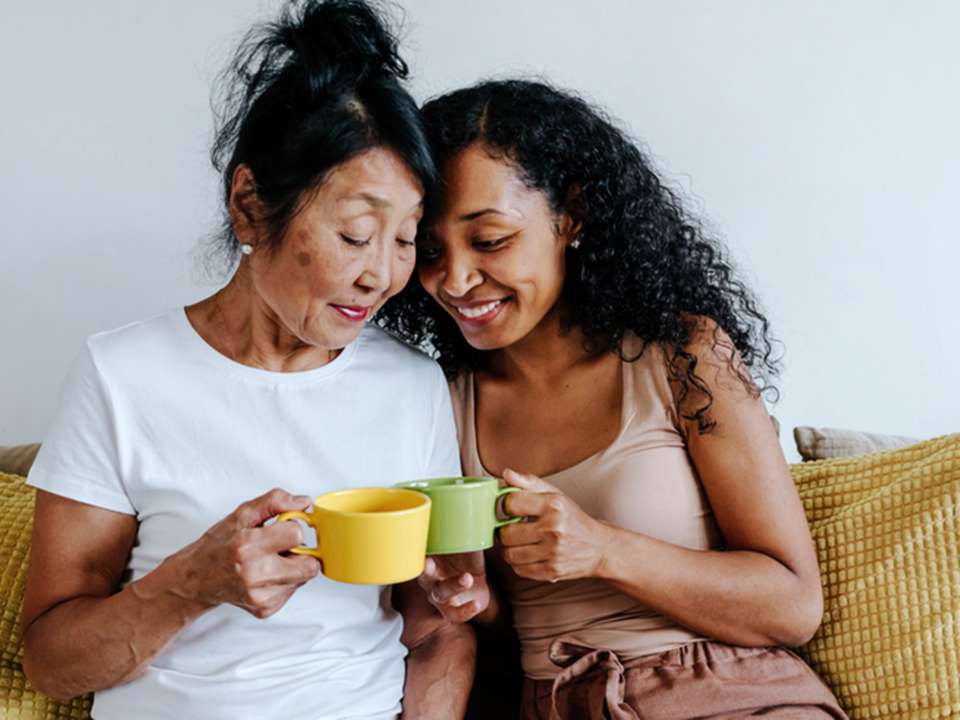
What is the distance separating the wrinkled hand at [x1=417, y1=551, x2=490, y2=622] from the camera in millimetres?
1217

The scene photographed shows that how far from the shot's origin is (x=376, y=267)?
1175 millimetres

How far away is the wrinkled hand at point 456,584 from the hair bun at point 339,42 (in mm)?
653

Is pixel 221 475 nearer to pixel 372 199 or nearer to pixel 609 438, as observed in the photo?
pixel 372 199

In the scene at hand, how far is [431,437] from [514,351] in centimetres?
23

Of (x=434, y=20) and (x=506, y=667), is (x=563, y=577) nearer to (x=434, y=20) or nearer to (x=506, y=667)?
(x=506, y=667)

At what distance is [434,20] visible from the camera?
1831mm

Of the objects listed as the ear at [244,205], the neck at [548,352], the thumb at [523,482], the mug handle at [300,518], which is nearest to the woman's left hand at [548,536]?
the thumb at [523,482]

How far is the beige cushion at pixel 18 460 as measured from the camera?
1.63m

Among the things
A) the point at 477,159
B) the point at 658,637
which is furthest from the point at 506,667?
the point at 477,159

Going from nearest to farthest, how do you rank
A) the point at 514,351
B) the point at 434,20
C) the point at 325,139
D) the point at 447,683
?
the point at 325,139 → the point at 447,683 → the point at 514,351 → the point at 434,20

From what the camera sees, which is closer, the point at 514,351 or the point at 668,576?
the point at 668,576

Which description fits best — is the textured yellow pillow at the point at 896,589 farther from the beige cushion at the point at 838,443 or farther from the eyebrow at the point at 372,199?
the eyebrow at the point at 372,199

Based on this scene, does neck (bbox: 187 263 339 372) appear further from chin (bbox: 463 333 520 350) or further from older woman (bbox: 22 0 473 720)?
chin (bbox: 463 333 520 350)

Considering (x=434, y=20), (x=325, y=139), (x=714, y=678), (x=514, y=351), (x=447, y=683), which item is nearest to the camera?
(x=325, y=139)
